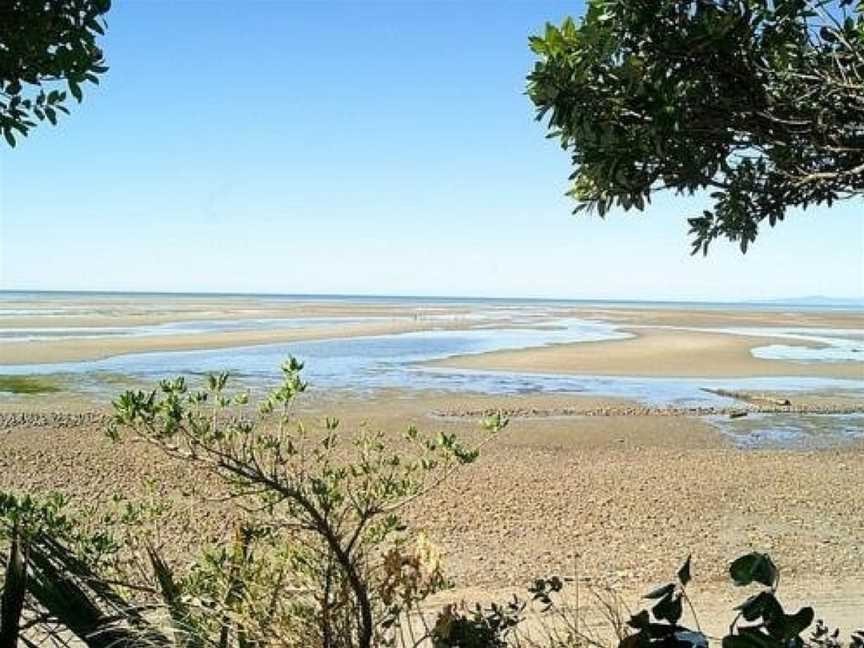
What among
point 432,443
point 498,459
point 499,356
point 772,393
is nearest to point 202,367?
point 499,356

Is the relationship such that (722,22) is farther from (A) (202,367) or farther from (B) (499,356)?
(B) (499,356)

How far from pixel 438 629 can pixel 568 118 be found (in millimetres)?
1755

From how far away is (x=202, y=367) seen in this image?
29203mm

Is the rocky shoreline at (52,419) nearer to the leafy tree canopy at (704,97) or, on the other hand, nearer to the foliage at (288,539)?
the foliage at (288,539)

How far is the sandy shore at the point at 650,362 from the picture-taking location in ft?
101

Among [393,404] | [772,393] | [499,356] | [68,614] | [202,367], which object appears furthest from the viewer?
[499,356]

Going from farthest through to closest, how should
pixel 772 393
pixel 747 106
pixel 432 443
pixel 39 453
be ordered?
1. pixel 772 393
2. pixel 39 453
3. pixel 432 443
4. pixel 747 106

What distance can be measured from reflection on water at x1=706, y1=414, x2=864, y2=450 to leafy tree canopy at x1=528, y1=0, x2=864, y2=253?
1550 cm

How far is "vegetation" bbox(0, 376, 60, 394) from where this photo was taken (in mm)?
23306

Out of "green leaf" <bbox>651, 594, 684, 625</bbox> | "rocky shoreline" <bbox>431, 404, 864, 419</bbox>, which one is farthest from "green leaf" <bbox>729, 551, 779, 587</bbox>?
"rocky shoreline" <bbox>431, 404, 864, 419</bbox>

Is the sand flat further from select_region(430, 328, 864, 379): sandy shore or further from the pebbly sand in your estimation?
select_region(430, 328, 864, 379): sandy shore

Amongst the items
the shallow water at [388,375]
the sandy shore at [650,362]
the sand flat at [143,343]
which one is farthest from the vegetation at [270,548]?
the sand flat at [143,343]

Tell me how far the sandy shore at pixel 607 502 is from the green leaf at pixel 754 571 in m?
5.32

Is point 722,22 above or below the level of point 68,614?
above
